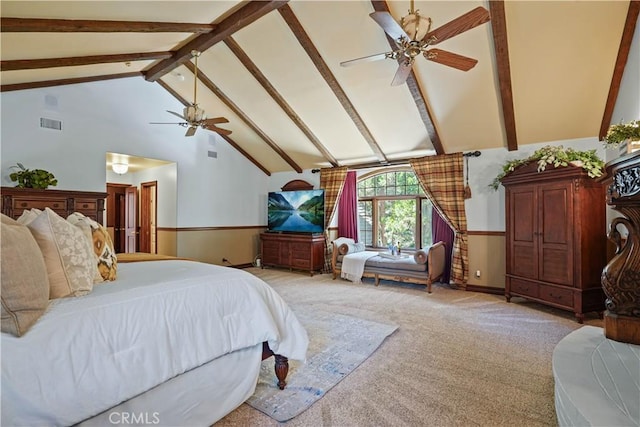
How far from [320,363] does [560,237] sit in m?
3.31

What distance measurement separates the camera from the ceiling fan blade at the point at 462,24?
2.36 meters

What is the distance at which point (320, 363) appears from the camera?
257cm

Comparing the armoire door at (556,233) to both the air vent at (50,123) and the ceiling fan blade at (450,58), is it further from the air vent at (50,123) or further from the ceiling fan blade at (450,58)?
the air vent at (50,123)

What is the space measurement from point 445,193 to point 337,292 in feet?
8.17

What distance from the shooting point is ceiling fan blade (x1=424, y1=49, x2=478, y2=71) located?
2759 mm

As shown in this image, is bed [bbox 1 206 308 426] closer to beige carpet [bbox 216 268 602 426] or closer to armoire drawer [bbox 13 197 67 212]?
beige carpet [bbox 216 268 602 426]

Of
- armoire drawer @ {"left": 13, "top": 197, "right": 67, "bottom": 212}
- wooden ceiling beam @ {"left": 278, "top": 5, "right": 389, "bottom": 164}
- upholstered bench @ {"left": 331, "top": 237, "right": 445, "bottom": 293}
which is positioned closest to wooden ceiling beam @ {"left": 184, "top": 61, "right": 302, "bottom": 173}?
wooden ceiling beam @ {"left": 278, "top": 5, "right": 389, "bottom": 164}

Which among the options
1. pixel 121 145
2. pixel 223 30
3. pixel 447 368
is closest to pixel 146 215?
pixel 121 145

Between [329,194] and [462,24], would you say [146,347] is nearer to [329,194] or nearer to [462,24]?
[462,24]

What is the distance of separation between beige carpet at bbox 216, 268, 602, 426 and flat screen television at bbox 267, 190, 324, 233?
2.27 m

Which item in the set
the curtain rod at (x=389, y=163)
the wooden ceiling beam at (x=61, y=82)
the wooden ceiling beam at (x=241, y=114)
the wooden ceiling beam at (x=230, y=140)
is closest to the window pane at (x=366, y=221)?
the curtain rod at (x=389, y=163)

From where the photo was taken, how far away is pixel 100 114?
Answer: 500cm

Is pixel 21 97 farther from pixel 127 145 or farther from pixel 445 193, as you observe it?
pixel 445 193

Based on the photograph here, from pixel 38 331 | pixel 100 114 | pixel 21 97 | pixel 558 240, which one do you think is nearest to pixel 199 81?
pixel 100 114
